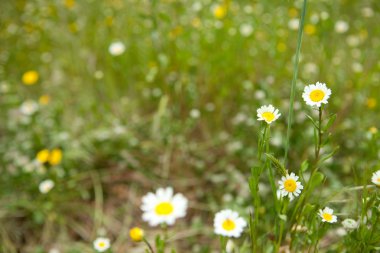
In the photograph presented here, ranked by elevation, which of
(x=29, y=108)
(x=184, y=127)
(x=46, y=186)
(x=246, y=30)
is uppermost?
(x=246, y=30)

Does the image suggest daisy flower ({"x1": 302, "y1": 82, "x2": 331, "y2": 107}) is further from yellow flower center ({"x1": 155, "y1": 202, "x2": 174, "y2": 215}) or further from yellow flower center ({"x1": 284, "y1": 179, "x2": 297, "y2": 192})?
yellow flower center ({"x1": 155, "y1": 202, "x2": 174, "y2": 215})

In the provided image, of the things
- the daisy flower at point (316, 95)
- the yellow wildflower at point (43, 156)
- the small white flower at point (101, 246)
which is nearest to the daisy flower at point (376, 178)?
the daisy flower at point (316, 95)

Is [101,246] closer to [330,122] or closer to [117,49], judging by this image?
[330,122]

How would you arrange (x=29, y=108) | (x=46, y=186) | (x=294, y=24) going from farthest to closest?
(x=294, y=24) < (x=29, y=108) < (x=46, y=186)

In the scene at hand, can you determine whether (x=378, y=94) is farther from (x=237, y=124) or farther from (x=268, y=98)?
(x=237, y=124)

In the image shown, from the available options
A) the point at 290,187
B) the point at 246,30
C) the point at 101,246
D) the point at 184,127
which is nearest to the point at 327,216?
the point at 290,187

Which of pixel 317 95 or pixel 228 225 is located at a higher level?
pixel 317 95
